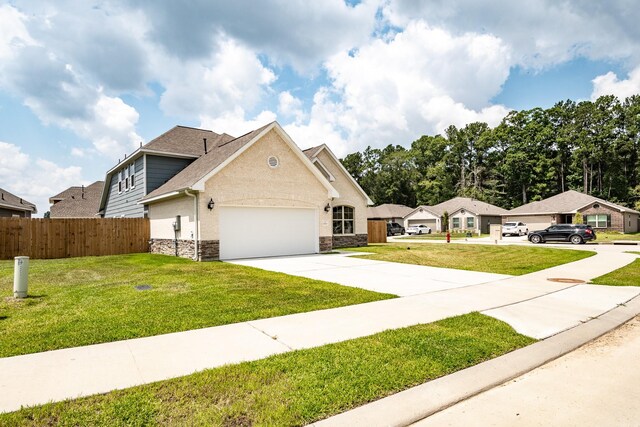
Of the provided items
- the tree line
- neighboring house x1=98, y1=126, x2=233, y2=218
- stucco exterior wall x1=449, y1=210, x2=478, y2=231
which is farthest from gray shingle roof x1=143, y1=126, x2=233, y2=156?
the tree line

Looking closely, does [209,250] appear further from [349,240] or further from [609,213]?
[609,213]

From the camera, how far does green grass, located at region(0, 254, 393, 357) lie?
16.5 feet

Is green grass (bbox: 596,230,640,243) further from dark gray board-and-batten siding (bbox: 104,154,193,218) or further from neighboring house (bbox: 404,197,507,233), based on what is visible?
dark gray board-and-batten siding (bbox: 104,154,193,218)

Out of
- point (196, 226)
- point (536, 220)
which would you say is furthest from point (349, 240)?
point (536, 220)

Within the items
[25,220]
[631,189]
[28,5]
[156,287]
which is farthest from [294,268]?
[631,189]

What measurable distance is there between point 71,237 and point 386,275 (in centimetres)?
1519

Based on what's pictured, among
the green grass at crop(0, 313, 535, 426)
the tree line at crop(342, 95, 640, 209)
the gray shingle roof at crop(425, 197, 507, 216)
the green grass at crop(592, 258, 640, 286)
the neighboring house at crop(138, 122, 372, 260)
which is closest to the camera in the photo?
the green grass at crop(0, 313, 535, 426)

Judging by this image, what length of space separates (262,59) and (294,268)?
30.4ft

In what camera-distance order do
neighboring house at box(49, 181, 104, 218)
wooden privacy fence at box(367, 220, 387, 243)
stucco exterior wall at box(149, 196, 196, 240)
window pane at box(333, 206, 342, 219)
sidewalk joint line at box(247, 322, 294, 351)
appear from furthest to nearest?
neighboring house at box(49, 181, 104, 218) < wooden privacy fence at box(367, 220, 387, 243) < window pane at box(333, 206, 342, 219) < stucco exterior wall at box(149, 196, 196, 240) < sidewalk joint line at box(247, 322, 294, 351)

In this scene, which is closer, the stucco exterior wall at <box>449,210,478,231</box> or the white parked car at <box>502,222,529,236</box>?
the white parked car at <box>502,222,529,236</box>

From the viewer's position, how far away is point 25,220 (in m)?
16.1

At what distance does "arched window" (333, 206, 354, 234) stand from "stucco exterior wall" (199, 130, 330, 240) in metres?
3.59

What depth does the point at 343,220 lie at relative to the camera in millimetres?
22109

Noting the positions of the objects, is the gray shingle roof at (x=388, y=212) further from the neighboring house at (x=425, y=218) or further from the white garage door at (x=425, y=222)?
the white garage door at (x=425, y=222)
